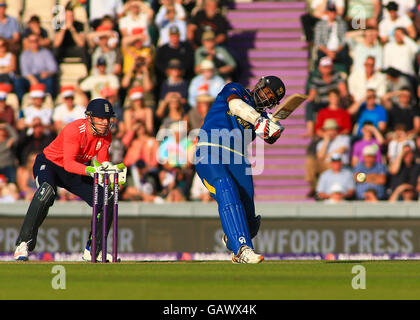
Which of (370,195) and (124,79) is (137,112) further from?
(370,195)

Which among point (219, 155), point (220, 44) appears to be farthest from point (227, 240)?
point (220, 44)

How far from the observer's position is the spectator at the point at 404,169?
17875 millimetres

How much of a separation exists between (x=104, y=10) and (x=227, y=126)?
9.85 metres

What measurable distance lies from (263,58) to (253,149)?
2348mm

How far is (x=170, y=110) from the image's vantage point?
19.0 meters

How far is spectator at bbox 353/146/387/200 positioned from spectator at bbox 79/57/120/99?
4.88m

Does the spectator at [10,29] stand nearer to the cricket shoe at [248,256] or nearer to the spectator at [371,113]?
the spectator at [371,113]

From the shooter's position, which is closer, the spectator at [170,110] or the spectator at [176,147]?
the spectator at [176,147]

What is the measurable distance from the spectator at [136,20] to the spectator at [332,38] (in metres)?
3.25

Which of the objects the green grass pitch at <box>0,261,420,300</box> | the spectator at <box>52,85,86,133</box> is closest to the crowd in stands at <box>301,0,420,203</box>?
the spectator at <box>52,85,86,133</box>

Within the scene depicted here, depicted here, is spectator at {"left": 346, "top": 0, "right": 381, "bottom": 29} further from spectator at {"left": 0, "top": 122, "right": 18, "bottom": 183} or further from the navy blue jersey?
the navy blue jersey

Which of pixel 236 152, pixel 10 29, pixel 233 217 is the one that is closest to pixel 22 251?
pixel 233 217

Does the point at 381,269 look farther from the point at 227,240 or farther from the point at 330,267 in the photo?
the point at 227,240

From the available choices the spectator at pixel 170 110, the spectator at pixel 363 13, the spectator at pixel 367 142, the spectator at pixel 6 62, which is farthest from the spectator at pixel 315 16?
the spectator at pixel 6 62
